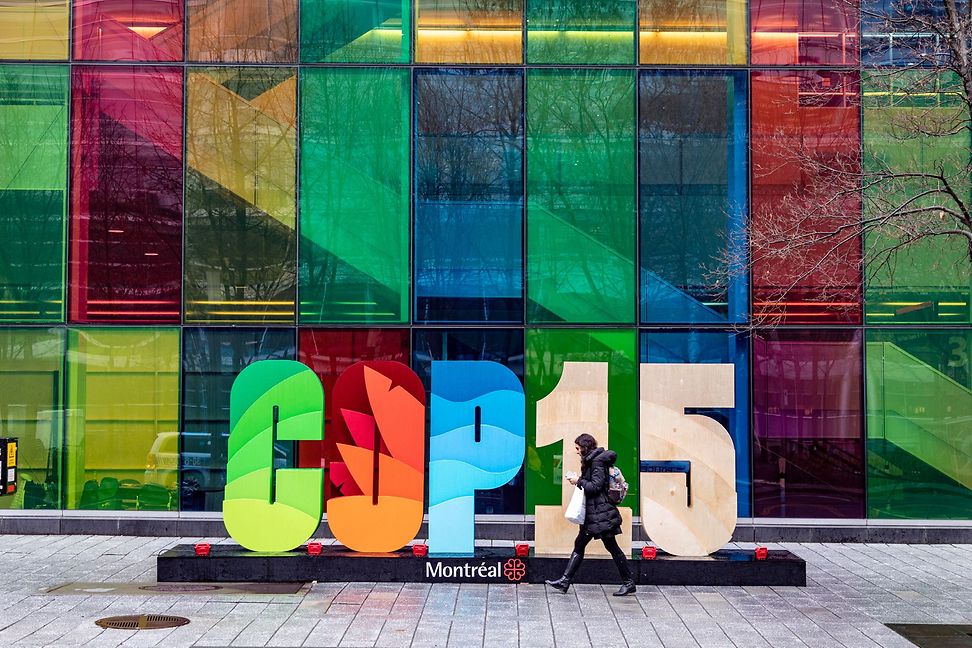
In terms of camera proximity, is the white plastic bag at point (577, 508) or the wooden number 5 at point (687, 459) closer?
the white plastic bag at point (577, 508)

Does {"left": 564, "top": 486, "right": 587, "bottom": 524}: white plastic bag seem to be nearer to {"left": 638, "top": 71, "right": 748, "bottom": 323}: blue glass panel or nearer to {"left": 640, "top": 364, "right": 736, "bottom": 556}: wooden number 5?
{"left": 640, "top": 364, "right": 736, "bottom": 556}: wooden number 5

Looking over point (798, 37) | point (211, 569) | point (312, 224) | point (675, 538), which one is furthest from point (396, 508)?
point (798, 37)

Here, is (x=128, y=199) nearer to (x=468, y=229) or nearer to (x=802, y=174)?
(x=468, y=229)

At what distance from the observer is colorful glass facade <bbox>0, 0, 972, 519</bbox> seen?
1662 centimetres

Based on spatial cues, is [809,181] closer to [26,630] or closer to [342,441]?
[342,441]

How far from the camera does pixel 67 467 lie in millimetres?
16750

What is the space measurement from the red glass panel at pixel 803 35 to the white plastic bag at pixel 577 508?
8.11 metres

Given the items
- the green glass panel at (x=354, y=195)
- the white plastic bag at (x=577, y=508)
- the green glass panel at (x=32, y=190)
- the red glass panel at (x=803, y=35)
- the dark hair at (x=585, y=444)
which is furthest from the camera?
the red glass panel at (x=803, y=35)

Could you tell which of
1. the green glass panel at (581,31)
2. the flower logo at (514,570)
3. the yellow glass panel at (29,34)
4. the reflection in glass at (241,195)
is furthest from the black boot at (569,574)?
the yellow glass panel at (29,34)

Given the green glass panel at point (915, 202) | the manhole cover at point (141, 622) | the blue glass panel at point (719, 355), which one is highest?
the green glass panel at point (915, 202)

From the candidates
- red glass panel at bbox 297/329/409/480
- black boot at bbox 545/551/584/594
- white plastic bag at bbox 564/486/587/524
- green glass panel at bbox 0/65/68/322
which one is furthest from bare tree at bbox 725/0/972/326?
green glass panel at bbox 0/65/68/322

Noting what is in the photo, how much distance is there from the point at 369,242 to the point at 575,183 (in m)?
3.30

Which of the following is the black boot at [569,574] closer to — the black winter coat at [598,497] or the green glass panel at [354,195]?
the black winter coat at [598,497]

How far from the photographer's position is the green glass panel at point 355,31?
17.0 m
